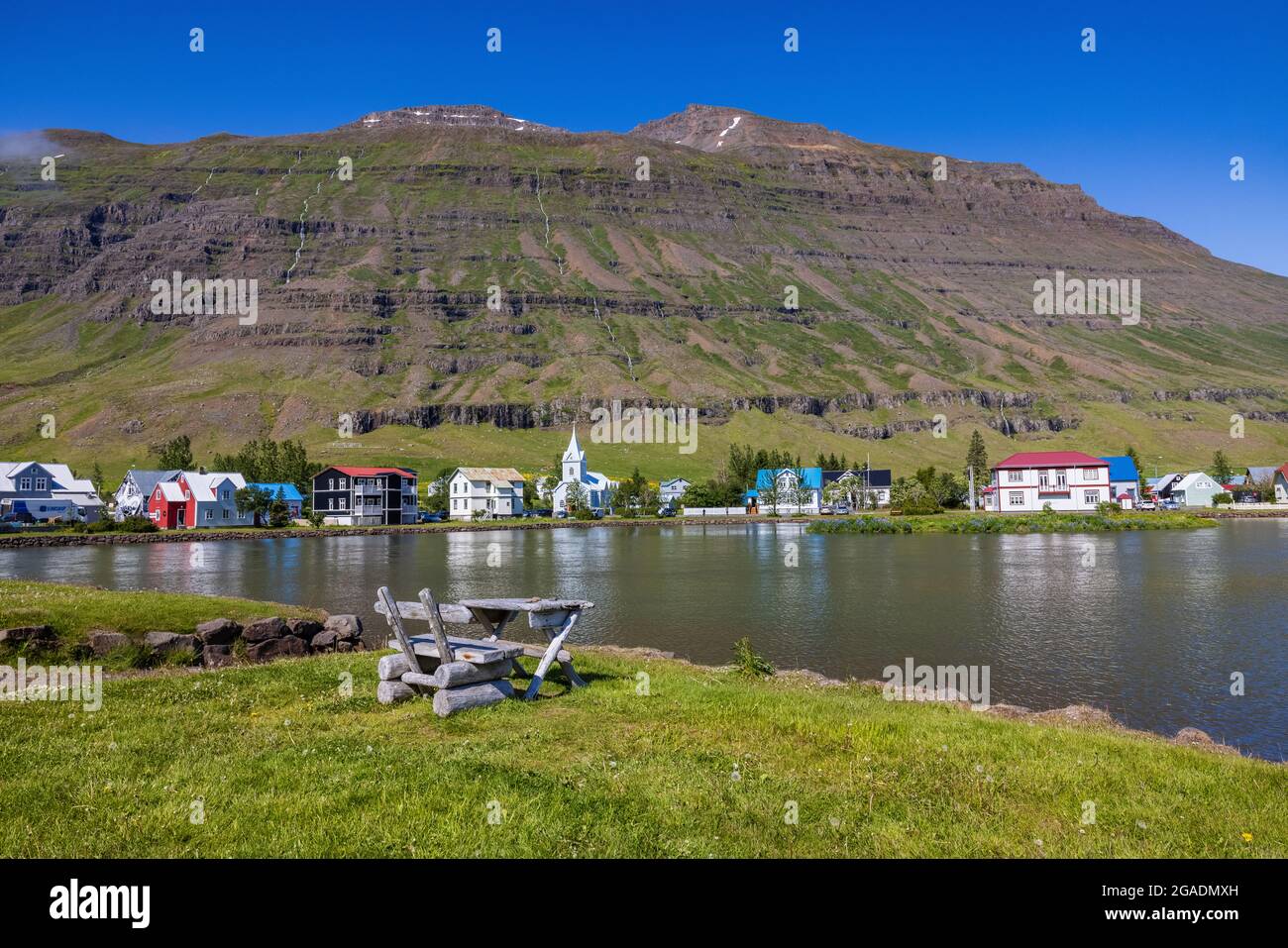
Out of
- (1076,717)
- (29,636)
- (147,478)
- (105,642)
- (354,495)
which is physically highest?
(147,478)

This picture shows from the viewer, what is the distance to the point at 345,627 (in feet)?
80.4

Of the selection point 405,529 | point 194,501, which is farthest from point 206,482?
point 405,529

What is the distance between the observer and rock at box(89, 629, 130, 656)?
20.1 metres

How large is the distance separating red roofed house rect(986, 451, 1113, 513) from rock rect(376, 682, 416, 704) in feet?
516

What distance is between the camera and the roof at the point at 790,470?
180 m

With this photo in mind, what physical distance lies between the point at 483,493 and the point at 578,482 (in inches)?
881

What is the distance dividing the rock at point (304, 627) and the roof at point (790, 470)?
156697 mm

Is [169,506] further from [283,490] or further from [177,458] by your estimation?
[177,458]

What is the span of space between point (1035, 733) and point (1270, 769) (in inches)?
131

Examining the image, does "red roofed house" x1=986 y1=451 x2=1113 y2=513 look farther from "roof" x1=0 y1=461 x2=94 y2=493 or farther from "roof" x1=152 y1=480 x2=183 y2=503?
"roof" x1=0 y1=461 x2=94 y2=493

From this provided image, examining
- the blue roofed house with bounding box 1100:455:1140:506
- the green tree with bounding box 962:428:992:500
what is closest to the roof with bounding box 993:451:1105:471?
the green tree with bounding box 962:428:992:500

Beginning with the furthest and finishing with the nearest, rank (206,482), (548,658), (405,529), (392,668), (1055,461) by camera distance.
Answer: (1055,461)
(405,529)
(206,482)
(548,658)
(392,668)
